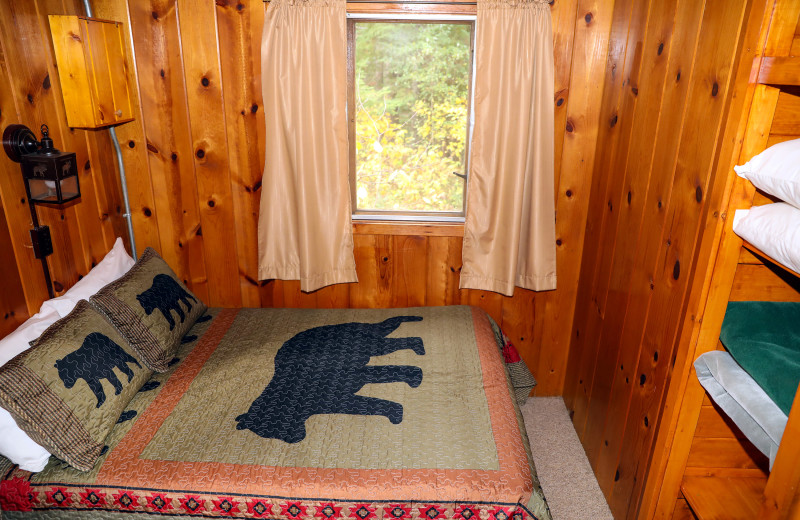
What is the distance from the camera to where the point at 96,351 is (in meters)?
1.99

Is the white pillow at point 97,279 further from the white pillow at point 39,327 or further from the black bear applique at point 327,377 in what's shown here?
the black bear applique at point 327,377

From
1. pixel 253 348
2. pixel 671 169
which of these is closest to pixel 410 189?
pixel 253 348

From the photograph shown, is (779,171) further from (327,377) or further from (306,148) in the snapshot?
(306,148)

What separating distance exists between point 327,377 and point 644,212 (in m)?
1.38

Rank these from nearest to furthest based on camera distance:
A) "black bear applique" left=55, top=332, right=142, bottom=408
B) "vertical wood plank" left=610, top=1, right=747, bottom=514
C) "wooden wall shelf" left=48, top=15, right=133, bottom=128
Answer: "vertical wood plank" left=610, top=1, right=747, bottom=514 < "black bear applique" left=55, top=332, right=142, bottom=408 < "wooden wall shelf" left=48, top=15, right=133, bottom=128

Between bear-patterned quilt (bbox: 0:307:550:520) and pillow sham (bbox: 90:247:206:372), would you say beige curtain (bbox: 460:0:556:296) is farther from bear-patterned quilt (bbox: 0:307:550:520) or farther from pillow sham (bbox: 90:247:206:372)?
pillow sham (bbox: 90:247:206:372)

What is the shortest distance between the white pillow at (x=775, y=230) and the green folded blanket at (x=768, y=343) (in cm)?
29

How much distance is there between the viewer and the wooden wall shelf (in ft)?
7.09

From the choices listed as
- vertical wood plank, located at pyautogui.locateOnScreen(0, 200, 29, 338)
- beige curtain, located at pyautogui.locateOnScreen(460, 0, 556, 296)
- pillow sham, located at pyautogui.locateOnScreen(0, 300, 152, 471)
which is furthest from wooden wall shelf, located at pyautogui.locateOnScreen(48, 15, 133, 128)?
beige curtain, located at pyautogui.locateOnScreen(460, 0, 556, 296)

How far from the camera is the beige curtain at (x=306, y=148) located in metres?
2.50

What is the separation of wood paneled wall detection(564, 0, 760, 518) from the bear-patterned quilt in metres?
0.50

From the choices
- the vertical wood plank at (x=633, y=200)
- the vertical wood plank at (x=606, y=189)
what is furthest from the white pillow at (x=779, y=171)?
the vertical wood plank at (x=606, y=189)

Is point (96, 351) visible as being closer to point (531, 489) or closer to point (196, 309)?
point (196, 309)

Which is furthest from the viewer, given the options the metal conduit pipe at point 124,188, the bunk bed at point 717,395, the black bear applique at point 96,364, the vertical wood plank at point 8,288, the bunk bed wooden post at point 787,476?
the metal conduit pipe at point 124,188
